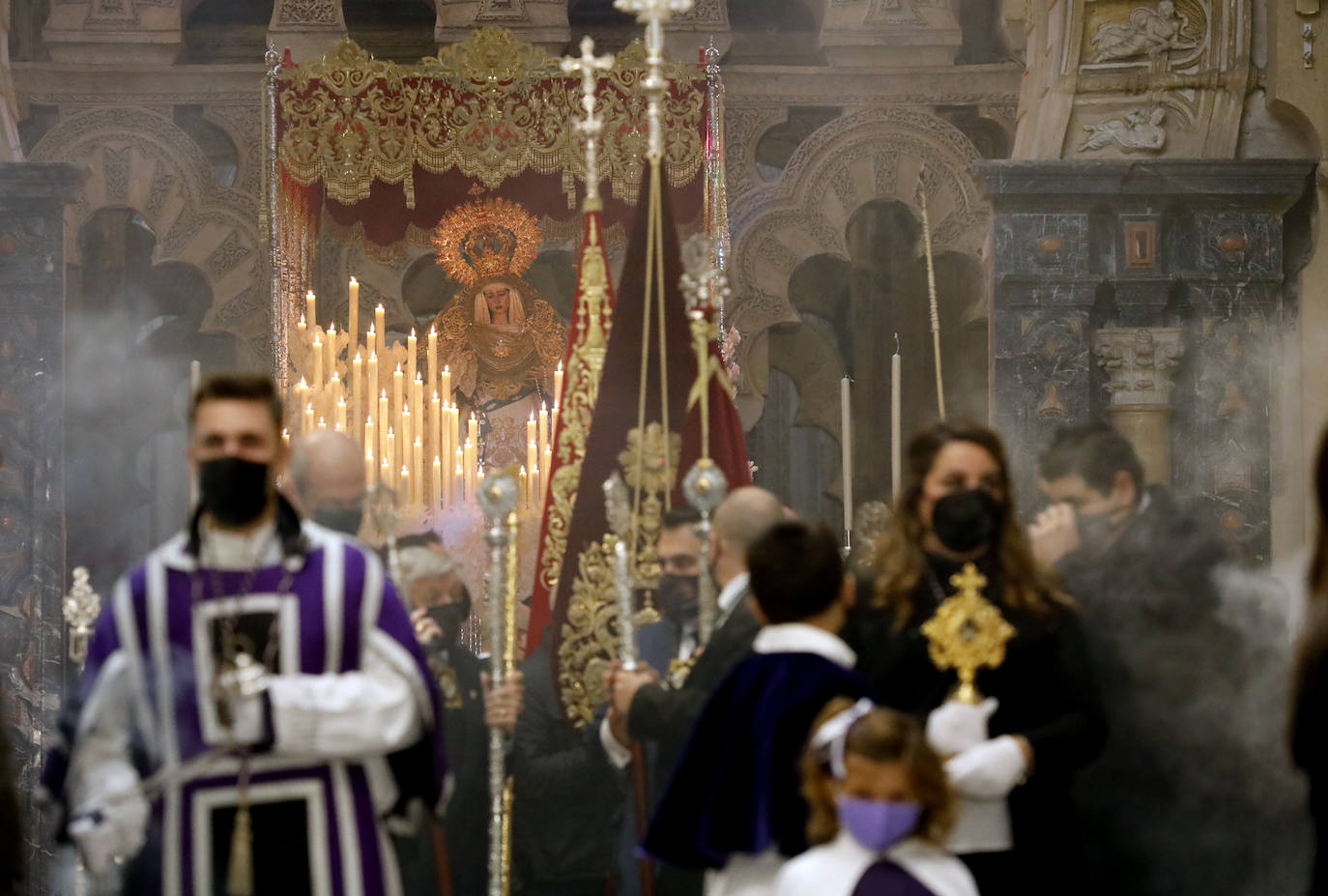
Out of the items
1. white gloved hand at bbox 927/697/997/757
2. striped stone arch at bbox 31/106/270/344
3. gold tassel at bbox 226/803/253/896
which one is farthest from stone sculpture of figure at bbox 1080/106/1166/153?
gold tassel at bbox 226/803/253/896

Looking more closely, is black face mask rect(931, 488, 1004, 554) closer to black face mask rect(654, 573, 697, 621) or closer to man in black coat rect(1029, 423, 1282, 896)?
man in black coat rect(1029, 423, 1282, 896)

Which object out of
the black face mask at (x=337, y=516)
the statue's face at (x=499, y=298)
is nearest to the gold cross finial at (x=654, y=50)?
the black face mask at (x=337, y=516)

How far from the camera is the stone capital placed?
841cm

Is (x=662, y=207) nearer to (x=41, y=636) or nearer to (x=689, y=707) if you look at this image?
(x=689, y=707)

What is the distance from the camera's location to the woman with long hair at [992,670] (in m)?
3.81

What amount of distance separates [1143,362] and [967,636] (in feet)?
15.9

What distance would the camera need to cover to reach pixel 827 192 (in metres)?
9.67

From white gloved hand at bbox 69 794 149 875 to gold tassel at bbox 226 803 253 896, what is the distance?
6.6 inches

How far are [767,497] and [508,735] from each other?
3.18 ft

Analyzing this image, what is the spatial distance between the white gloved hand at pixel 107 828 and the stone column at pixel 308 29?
666 cm

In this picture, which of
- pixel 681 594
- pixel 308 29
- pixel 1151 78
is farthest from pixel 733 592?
pixel 308 29

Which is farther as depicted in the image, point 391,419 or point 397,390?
point 391,419

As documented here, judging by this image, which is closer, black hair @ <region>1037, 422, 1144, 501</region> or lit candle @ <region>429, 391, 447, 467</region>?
black hair @ <region>1037, 422, 1144, 501</region>

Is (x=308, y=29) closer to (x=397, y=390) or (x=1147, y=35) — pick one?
(x=397, y=390)
